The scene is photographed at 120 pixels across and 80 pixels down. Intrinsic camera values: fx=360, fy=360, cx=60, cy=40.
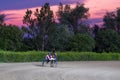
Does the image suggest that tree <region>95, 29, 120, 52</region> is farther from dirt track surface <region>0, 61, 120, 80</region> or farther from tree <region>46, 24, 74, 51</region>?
dirt track surface <region>0, 61, 120, 80</region>

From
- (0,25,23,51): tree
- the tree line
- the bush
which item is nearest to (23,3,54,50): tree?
the tree line

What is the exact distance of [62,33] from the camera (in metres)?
87.8

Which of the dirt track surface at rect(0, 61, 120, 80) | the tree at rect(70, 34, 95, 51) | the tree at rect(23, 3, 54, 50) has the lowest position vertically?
the dirt track surface at rect(0, 61, 120, 80)

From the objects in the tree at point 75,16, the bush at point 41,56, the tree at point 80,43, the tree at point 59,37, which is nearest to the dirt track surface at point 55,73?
the bush at point 41,56

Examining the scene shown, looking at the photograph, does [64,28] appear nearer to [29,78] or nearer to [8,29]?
[8,29]

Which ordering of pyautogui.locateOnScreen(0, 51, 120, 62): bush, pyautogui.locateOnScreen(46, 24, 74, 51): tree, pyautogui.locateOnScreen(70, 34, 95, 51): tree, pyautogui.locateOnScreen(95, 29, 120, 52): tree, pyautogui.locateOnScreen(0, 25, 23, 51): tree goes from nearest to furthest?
pyautogui.locateOnScreen(0, 51, 120, 62): bush
pyautogui.locateOnScreen(70, 34, 95, 51): tree
pyautogui.locateOnScreen(0, 25, 23, 51): tree
pyautogui.locateOnScreen(46, 24, 74, 51): tree
pyautogui.locateOnScreen(95, 29, 120, 52): tree

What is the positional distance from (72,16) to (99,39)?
14.6 metres

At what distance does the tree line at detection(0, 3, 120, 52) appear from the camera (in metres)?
79.7

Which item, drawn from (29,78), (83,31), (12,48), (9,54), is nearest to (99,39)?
(83,31)

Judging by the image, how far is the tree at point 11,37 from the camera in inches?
3182

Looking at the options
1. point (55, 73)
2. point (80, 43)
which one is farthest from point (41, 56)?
point (55, 73)

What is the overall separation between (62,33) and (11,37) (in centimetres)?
1297

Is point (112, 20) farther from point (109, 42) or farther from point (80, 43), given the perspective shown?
point (80, 43)

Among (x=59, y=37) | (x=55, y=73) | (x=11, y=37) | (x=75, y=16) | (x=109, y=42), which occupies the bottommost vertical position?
(x=55, y=73)
